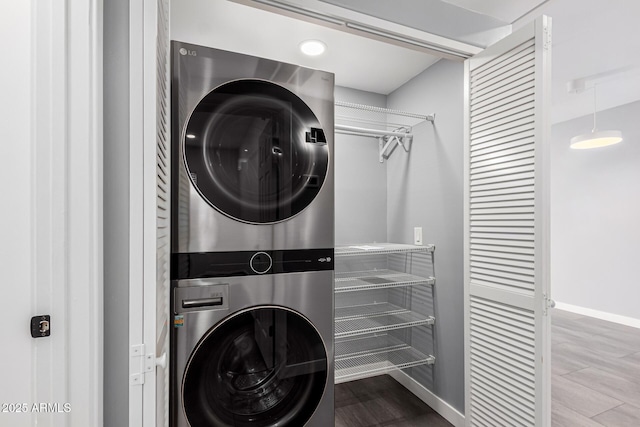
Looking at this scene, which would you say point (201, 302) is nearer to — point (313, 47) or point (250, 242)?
point (250, 242)

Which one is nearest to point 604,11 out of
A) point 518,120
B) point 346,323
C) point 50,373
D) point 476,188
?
point 518,120

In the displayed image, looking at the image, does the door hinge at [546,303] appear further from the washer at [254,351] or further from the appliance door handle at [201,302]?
the appliance door handle at [201,302]

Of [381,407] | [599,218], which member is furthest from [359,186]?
[599,218]

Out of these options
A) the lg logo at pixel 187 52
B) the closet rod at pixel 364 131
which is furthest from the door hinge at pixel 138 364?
the closet rod at pixel 364 131

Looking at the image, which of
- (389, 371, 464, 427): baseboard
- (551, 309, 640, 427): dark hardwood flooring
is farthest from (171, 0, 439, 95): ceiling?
(551, 309, 640, 427): dark hardwood flooring

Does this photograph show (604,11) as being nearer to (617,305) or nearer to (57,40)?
(57,40)

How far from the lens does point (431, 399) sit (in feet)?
6.92

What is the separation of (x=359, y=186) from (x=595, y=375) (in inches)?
97.5

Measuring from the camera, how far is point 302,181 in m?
1.25

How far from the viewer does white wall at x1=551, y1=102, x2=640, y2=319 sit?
11.9 ft

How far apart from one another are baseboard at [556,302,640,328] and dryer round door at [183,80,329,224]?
15.0 ft

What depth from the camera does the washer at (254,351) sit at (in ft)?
3.55

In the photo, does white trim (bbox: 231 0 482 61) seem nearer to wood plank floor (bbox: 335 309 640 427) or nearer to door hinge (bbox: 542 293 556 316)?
door hinge (bbox: 542 293 556 316)

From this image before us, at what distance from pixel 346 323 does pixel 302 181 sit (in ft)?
4.48
